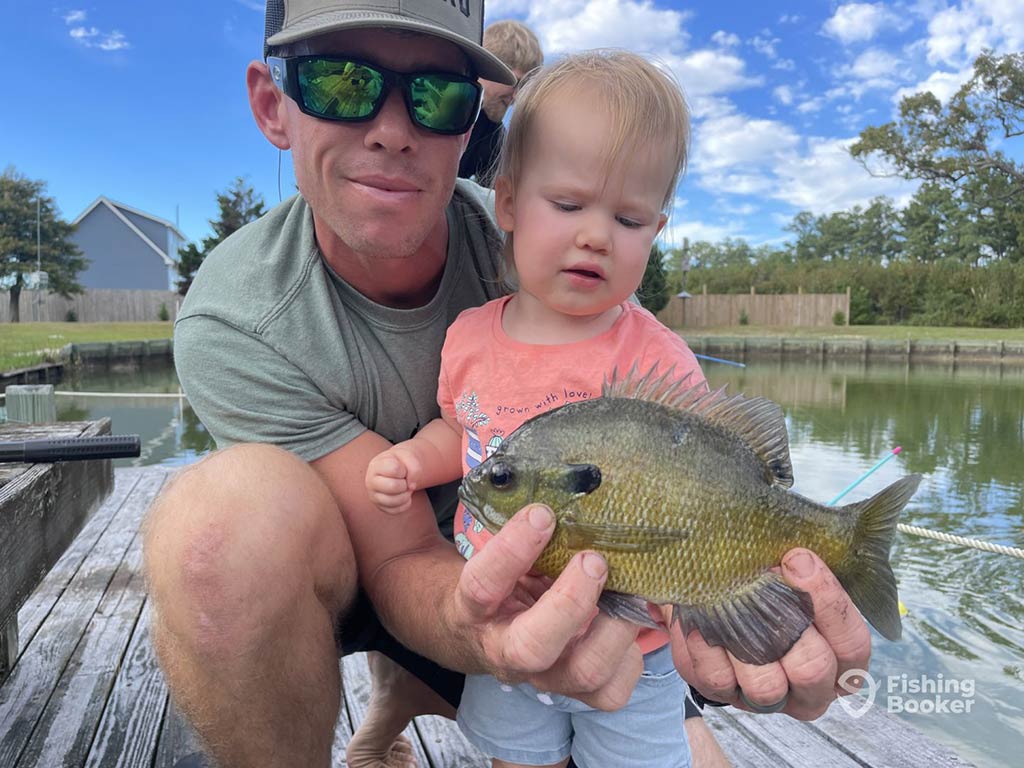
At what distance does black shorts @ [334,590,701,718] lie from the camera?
2002 millimetres

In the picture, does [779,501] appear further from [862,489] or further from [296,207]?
[862,489]

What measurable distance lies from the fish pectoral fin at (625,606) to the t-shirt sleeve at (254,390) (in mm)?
913

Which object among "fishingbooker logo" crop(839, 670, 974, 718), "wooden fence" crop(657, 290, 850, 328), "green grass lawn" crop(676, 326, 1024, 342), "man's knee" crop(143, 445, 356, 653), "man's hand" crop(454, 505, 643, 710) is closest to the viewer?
"man's hand" crop(454, 505, 643, 710)

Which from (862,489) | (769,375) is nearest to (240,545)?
(862,489)

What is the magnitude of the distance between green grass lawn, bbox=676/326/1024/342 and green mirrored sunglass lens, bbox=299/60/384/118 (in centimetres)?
2818

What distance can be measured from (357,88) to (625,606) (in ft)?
4.31

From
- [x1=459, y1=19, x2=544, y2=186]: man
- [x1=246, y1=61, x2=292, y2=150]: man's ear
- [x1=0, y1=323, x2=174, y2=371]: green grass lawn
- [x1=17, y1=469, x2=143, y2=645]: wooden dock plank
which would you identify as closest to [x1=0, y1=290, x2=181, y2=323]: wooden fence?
[x1=0, y1=323, x2=174, y2=371]: green grass lawn

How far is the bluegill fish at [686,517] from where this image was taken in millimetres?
1297

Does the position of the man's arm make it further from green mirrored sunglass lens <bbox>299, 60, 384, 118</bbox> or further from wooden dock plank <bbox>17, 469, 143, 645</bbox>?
wooden dock plank <bbox>17, 469, 143, 645</bbox>

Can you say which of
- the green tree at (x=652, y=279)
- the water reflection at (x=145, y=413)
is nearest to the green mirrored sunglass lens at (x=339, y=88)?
the green tree at (x=652, y=279)

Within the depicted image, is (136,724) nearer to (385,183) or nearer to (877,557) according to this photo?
(385,183)

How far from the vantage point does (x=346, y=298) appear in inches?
84.2

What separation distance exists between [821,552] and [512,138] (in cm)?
117

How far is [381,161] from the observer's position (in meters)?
1.88
